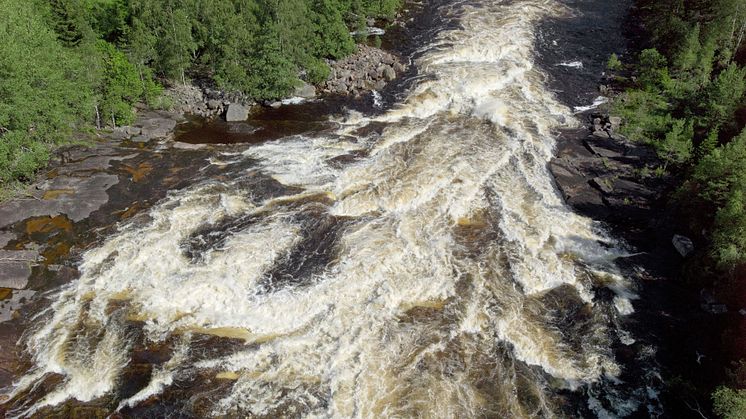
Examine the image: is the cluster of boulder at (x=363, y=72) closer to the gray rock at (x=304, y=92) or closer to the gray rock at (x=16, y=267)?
the gray rock at (x=304, y=92)

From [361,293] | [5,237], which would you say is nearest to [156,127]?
[5,237]

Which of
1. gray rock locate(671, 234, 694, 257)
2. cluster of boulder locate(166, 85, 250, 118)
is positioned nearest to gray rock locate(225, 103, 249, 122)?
cluster of boulder locate(166, 85, 250, 118)

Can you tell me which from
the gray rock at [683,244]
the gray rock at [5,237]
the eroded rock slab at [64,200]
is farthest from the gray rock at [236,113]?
the gray rock at [683,244]

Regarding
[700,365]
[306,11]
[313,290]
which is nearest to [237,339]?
[313,290]

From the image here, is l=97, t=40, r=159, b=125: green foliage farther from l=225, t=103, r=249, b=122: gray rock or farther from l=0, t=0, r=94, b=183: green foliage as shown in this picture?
l=225, t=103, r=249, b=122: gray rock

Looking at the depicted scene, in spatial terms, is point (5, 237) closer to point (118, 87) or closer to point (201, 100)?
point (118, 87)
